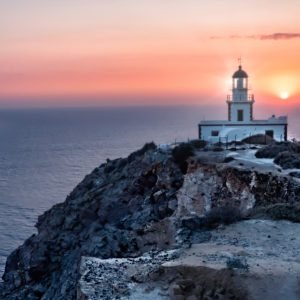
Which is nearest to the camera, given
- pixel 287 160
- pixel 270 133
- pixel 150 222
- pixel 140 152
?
pixel 150 222

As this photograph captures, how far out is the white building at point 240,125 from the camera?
141 ft

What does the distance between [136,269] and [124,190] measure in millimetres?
15866

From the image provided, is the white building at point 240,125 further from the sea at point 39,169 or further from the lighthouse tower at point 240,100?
the sea at point 39,169

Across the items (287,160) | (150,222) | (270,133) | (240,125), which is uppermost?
(240,125)

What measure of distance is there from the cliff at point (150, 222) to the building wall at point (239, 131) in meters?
7.61

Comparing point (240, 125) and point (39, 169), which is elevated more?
point (240, 125)

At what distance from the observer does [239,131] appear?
43.0 m

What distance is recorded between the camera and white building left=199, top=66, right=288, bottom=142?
42844 mm

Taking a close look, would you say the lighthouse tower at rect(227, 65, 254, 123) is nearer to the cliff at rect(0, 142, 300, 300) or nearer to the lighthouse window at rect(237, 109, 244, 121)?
the lighthouse window at rect(237, 109, 244, 121)

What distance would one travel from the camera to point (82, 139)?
420ft

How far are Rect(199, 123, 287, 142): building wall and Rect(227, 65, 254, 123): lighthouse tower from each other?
248 centimetres

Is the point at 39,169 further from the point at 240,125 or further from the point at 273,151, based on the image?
the point at 273,151

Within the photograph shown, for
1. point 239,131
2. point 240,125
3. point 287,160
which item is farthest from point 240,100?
point 287,160

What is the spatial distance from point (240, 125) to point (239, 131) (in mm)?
1443
